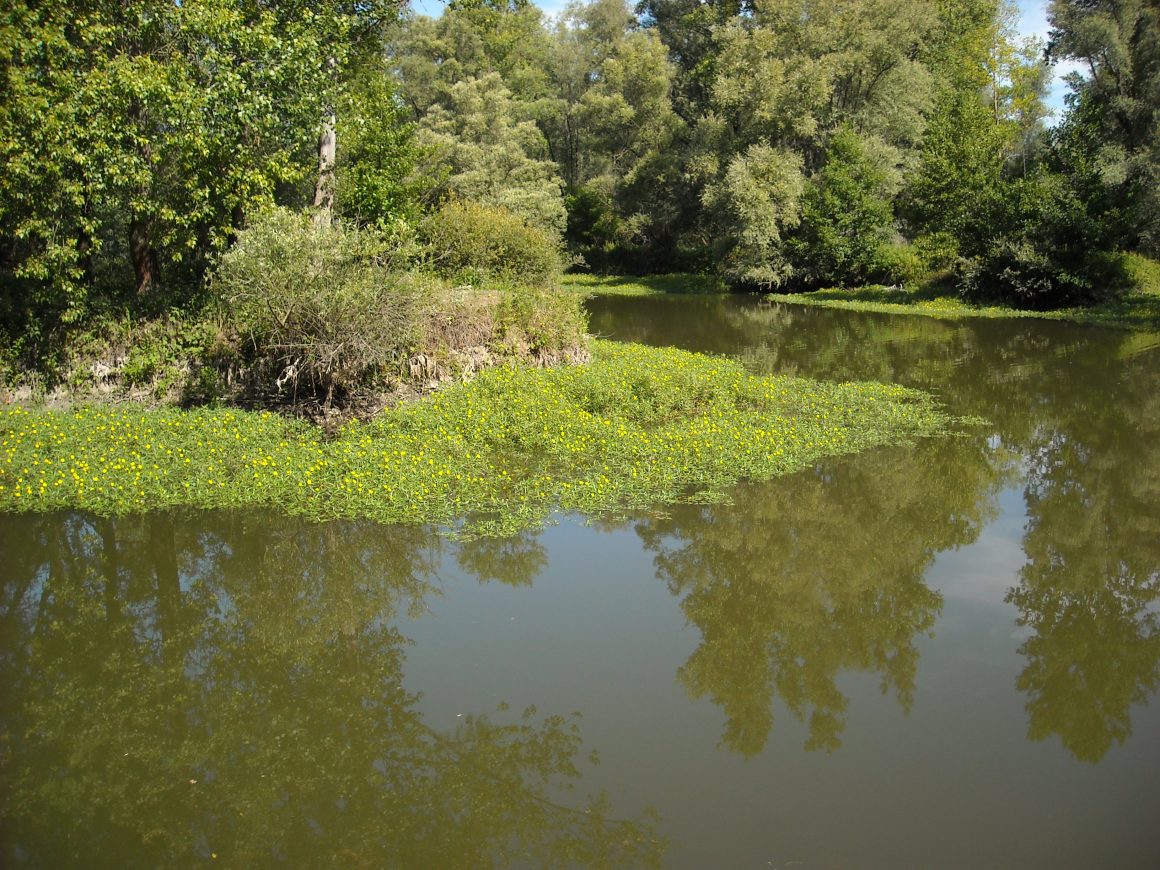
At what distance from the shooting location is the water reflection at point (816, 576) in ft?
24.8

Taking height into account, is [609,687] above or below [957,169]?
below

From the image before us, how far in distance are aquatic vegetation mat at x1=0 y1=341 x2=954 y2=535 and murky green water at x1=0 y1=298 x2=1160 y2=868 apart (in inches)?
17.1

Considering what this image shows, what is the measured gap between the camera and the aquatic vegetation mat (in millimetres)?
11234

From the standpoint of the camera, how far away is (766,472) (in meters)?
12.4

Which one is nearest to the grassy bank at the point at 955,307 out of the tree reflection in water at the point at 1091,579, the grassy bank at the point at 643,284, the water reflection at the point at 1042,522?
the water reflection at the point at 1042,522

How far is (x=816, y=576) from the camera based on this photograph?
9727 millimetres

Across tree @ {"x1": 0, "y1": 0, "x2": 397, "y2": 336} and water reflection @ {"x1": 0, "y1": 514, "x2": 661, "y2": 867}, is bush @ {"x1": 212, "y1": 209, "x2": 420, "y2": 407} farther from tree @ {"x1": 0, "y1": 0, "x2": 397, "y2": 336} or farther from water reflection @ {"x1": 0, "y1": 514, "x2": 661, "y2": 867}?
water reflection @ {"x1": 0, "y1": 514, "x2": 661, "y2": 867}

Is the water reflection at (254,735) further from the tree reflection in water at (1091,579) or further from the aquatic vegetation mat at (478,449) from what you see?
the tree reflection in water at (1091,579)

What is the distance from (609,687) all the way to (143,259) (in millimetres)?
13978

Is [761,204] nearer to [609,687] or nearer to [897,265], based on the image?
[897,265]

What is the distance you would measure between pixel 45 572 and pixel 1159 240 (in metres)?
32.5

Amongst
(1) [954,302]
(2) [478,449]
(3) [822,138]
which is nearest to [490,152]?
(3) [822,138]

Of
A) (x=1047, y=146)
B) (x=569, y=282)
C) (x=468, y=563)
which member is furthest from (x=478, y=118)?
(x=468, y=563)

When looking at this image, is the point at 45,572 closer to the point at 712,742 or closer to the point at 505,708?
the point at 505,708
